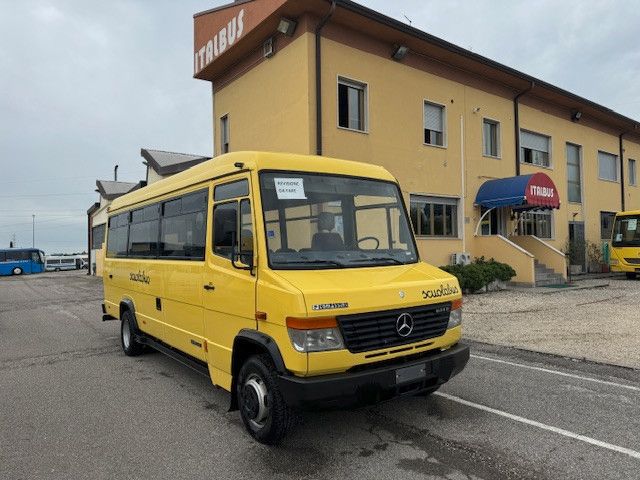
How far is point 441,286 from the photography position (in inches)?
174

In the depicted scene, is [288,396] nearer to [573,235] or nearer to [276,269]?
[276,269]

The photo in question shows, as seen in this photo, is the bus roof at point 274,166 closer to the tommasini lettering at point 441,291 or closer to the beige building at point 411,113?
the tommasini lettering at point 441,291

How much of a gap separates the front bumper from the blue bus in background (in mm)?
52820

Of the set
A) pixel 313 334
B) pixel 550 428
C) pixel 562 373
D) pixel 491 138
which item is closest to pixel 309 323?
pixel 313 334

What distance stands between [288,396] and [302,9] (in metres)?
11.7

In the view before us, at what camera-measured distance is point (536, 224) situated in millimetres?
20234

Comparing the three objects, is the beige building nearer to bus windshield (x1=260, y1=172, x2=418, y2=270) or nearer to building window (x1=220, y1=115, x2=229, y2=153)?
building window (x1=220, y1=115, x2=229, y2=153)

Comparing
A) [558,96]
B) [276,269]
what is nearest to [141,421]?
[276,269]

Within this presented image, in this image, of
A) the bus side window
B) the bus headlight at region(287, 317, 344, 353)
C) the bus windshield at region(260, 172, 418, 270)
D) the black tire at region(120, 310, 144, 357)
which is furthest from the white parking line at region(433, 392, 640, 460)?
the black tire at region(120, 310, 144, 357)

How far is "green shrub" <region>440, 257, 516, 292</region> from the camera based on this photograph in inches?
567

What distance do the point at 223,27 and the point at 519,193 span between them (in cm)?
1130

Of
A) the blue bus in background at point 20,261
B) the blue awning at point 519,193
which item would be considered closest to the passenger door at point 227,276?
the blue awning at point 519,193

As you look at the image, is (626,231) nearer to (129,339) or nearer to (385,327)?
(385,327)

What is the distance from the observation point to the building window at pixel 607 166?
80.3 feet
